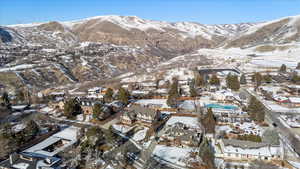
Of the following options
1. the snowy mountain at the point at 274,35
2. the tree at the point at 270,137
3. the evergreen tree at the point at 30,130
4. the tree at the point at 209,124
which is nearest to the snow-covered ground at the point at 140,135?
the tree at the point at 209,124

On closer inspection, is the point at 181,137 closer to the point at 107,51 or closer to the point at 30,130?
the point at 30,130

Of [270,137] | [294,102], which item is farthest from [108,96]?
[294,102]

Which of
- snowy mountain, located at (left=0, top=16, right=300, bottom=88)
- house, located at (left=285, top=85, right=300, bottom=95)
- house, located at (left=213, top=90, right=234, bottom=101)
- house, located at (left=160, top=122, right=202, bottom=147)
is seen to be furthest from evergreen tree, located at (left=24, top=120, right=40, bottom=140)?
house, located at (left=285, top=85, right=300, bottom=95)

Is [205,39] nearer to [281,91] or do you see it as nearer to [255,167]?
[281,91]

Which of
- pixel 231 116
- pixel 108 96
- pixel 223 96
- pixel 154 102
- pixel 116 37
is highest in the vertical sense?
pixel 116 37

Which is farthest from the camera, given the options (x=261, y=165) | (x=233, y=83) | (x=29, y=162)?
(x=233, y=83)

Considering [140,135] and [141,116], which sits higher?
[141,116]

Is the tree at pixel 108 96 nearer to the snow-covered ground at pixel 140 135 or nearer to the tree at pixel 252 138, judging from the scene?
the snow-covered ground at pixel 140 135

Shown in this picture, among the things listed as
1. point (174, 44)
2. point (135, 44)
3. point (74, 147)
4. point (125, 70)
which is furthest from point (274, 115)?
point (174, 44)
